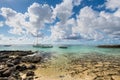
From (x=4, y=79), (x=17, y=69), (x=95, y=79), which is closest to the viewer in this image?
(x=4, y=79)

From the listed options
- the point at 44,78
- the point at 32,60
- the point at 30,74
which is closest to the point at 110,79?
the point at 44,78

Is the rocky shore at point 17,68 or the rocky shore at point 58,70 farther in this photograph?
the rocky shore at point 58,70

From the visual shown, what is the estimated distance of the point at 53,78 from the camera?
1603 cm

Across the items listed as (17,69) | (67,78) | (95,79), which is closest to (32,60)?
(17,69)

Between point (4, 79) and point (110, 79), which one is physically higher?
point (4, 79)

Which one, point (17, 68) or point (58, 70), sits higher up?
point (17, 68)

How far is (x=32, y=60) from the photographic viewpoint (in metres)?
30.1

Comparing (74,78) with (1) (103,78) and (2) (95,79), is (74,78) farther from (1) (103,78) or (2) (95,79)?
(1) (103,78)

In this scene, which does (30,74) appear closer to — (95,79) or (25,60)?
(95,79)

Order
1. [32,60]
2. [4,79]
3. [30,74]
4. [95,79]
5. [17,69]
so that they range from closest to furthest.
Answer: [4,79], [95,79], [30,74], [17,69], [32,60]

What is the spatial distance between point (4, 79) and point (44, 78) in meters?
4.72

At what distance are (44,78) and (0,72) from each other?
541 cm

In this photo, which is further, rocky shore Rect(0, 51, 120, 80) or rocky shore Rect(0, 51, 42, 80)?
rocky shore Rect(0, 51, 120, 80)

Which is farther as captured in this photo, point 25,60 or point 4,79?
point 25,60
